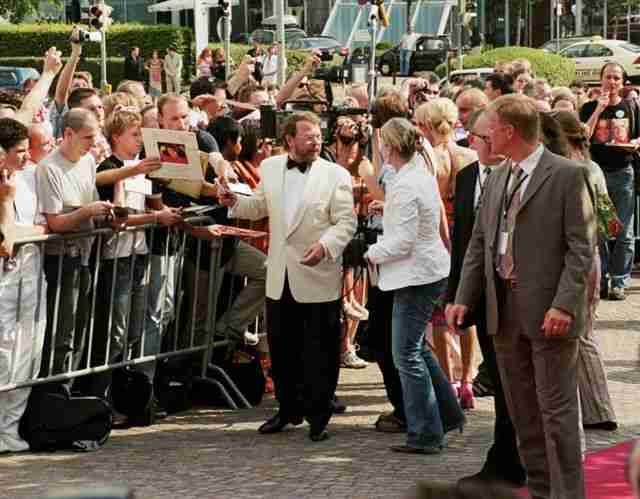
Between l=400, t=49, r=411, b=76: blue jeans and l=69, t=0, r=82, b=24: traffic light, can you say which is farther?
l=400, t=49, r=411, b=76: blue jeans

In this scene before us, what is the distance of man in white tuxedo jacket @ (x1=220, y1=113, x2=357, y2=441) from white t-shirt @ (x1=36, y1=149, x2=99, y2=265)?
0.84 metres

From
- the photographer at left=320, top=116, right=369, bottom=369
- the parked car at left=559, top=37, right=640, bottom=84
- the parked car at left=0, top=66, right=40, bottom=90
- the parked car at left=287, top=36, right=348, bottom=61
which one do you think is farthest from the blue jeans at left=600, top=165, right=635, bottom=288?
the parked car at left=287, top=36, right=348, bottom=61

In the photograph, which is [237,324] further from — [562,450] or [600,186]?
[562,450]

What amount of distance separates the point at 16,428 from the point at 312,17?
70983 millimetres

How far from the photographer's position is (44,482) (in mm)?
7992

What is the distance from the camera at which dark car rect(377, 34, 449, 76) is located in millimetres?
56531

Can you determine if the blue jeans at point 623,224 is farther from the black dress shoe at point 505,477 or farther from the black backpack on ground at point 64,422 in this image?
the black backpack on ground at point 64,422

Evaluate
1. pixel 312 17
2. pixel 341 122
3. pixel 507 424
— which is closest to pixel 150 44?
pixel 312 17

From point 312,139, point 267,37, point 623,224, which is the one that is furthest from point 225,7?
point 267,37

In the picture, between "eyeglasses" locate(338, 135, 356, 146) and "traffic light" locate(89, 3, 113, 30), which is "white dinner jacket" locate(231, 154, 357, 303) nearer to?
"eyeglasses" locate(338, 135, 356, 146)

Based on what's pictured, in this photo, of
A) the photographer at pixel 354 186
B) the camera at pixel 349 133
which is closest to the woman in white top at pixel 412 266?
the photographer at pixel 354 186

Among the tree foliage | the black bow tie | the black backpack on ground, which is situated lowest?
the black backpack on ground

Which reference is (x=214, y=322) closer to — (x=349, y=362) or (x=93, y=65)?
(x=349, y=362)

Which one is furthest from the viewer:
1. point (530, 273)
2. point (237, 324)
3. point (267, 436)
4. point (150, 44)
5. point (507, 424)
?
point (150, 44)
